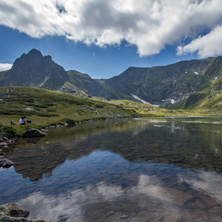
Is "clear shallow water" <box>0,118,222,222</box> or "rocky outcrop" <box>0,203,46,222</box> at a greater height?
"rocky outcrop" <box>0,203,46,222</box>

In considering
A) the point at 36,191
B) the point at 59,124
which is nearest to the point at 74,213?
the point at 36,191

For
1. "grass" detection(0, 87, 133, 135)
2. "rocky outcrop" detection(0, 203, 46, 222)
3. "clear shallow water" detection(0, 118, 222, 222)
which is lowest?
"clear shallow water" detection(0, 118, 222, 222)

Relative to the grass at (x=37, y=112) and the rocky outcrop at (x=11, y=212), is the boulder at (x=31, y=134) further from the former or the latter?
the rocky outcrop at (x=11, y=212)

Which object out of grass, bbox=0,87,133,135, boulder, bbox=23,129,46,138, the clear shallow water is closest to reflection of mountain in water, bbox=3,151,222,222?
the clear shallow water

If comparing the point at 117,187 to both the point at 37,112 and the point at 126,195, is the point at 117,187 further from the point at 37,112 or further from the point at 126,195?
the point at 37,112

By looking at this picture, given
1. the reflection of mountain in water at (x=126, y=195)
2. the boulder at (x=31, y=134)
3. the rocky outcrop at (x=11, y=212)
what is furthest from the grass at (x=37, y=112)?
the rocky outcrop at (x=11, y=212)

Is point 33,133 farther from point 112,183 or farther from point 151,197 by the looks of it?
point 151,197

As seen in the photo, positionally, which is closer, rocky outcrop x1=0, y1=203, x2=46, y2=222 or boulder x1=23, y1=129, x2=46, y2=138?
rocky outcrop x1=0, y1=203, x2=46, y2=222

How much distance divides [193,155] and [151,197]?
15.1 metres

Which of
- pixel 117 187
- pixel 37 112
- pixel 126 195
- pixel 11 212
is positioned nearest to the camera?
pixel 11 212

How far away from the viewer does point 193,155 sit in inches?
937

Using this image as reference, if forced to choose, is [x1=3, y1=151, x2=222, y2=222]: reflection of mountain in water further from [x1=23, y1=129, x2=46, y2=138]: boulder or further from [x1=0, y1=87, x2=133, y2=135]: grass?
[x1=0, y1=87, x2=133, y2=135]: grass

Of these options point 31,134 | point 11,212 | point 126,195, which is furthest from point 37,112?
point 126,195

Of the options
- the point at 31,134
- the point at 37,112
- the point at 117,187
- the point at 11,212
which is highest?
the point at 37,112
